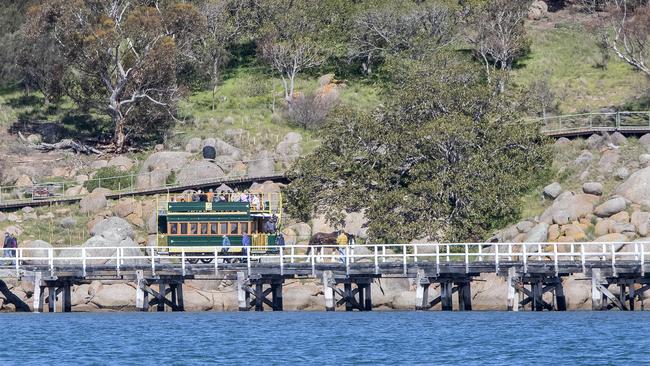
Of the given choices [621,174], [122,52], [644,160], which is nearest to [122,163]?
[122,52]

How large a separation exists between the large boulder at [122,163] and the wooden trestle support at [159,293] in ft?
80.8

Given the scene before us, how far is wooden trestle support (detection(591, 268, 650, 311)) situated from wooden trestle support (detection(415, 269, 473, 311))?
5405mm

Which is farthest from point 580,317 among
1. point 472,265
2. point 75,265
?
point 75,265

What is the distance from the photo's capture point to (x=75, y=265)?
7162 cm

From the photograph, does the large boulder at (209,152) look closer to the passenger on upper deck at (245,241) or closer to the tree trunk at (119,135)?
the tree trunk at (119,135)

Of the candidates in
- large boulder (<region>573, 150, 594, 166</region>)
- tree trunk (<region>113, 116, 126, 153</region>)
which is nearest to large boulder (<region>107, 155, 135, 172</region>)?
tree trunk (<region>113, 116, 126, 153</region>)

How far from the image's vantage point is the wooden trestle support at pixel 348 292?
71.1m

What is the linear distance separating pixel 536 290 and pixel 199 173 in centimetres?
2961

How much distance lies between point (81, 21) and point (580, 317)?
45.5 meters

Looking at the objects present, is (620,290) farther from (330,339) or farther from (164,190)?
(164,190)

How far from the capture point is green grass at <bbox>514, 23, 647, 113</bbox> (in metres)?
106

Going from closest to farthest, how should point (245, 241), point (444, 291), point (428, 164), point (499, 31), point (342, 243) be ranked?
point (444, 291) < point (245, 241) < point (342, 243) < point (428, 164) < point (499, 31)

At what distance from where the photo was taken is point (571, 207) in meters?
83.6

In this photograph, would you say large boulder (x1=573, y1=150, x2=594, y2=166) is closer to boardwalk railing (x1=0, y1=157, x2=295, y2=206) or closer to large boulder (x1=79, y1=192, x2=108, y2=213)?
boardwalk railing (x1=0, y1=157, x2=295, y2=206)
